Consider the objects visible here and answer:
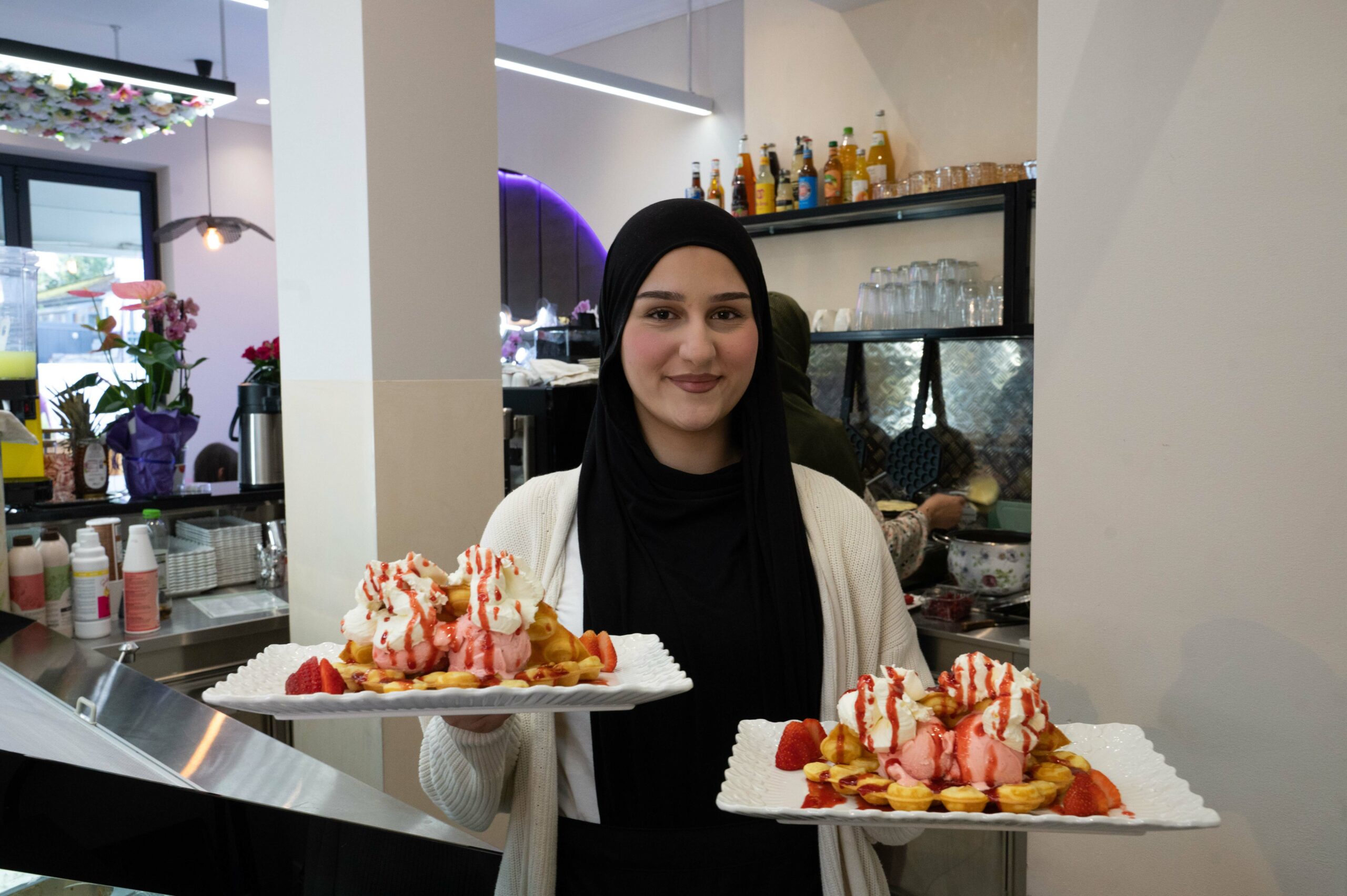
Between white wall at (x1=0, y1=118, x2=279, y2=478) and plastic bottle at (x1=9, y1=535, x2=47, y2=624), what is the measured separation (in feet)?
18.8

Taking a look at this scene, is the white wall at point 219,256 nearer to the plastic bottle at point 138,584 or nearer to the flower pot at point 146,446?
the flower pot at point 146,446

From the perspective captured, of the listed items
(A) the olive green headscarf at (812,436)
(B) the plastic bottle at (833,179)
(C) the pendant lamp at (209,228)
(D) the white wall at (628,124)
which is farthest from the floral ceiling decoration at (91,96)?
(A) the olive green headscarf at (812,436)

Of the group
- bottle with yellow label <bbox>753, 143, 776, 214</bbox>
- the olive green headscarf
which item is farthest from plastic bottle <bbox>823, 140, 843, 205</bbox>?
the olive green headscarf

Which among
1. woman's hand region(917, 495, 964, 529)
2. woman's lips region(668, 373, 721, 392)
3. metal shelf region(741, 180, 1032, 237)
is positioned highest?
metal shelf region(741, 180, 1032, 237)

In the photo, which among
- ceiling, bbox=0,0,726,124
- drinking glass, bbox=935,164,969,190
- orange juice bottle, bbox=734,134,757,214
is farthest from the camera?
ceiling, bbox=0,0,726,124

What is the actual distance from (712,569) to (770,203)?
3085mm

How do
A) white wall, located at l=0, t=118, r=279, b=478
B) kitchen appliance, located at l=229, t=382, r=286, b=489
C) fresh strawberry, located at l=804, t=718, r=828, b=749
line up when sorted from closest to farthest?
fresh strawberry, located at l=804, t=718, r=828, b=749, kitchen appliance, located at l=229, t=382, r=286, b=489, white wall, located at l=0, t=118, r=279, b=478

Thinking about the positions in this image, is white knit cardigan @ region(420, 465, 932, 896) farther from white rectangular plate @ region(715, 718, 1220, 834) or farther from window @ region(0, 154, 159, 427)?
window @ region(0, 154, 159, 427)

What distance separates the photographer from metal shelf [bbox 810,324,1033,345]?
10.7 ft

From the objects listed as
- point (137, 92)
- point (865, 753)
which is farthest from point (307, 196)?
point (137, 92)

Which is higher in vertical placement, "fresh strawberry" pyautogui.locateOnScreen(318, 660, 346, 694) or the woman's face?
the woman's face

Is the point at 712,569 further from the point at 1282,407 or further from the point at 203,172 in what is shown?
the point at 203,172

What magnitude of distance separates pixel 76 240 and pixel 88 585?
20.8 feet

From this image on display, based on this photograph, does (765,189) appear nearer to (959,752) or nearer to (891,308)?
(891,308)
